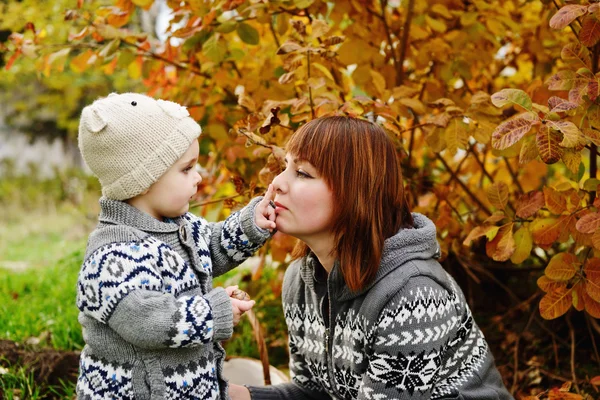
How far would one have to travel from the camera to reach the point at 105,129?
5.90 feet

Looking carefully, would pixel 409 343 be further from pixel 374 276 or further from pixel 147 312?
pixel 147 312

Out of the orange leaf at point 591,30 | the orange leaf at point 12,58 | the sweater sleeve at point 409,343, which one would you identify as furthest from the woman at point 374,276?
the orange leaf at point 12,58

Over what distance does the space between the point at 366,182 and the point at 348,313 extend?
1.33 ft

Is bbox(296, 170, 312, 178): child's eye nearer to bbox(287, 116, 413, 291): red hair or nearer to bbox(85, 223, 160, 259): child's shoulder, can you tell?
bbox(287, 116, 413, 291): red hair

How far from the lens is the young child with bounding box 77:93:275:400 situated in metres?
1.71

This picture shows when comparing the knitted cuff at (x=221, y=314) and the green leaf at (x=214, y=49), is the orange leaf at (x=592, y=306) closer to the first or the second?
the knitted cuff at (x=221, y=314)

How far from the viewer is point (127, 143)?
5.94ft

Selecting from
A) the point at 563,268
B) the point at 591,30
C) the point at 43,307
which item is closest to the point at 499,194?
the point at 563,268

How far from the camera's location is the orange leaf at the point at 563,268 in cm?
207

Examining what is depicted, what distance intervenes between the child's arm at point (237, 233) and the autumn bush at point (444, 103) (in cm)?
21

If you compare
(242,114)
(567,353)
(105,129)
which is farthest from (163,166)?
(567,353)

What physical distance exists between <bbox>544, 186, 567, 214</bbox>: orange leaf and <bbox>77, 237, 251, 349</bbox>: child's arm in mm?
1045

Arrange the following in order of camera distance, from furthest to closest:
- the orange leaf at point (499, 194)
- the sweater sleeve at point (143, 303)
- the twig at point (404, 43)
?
the twig at point (404, 43)
the orange leaf at point (499, 194)
the sweater sleeve at point (143, 303)

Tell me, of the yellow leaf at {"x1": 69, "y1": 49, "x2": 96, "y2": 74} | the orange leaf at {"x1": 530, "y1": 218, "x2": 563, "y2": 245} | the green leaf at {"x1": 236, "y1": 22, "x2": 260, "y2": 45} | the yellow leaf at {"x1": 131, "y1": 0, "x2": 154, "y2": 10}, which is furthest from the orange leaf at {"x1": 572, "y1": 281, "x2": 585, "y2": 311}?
the yellow leaf at {"x1": 69, "y1": 49, "x2": 96, "y2": 74}
